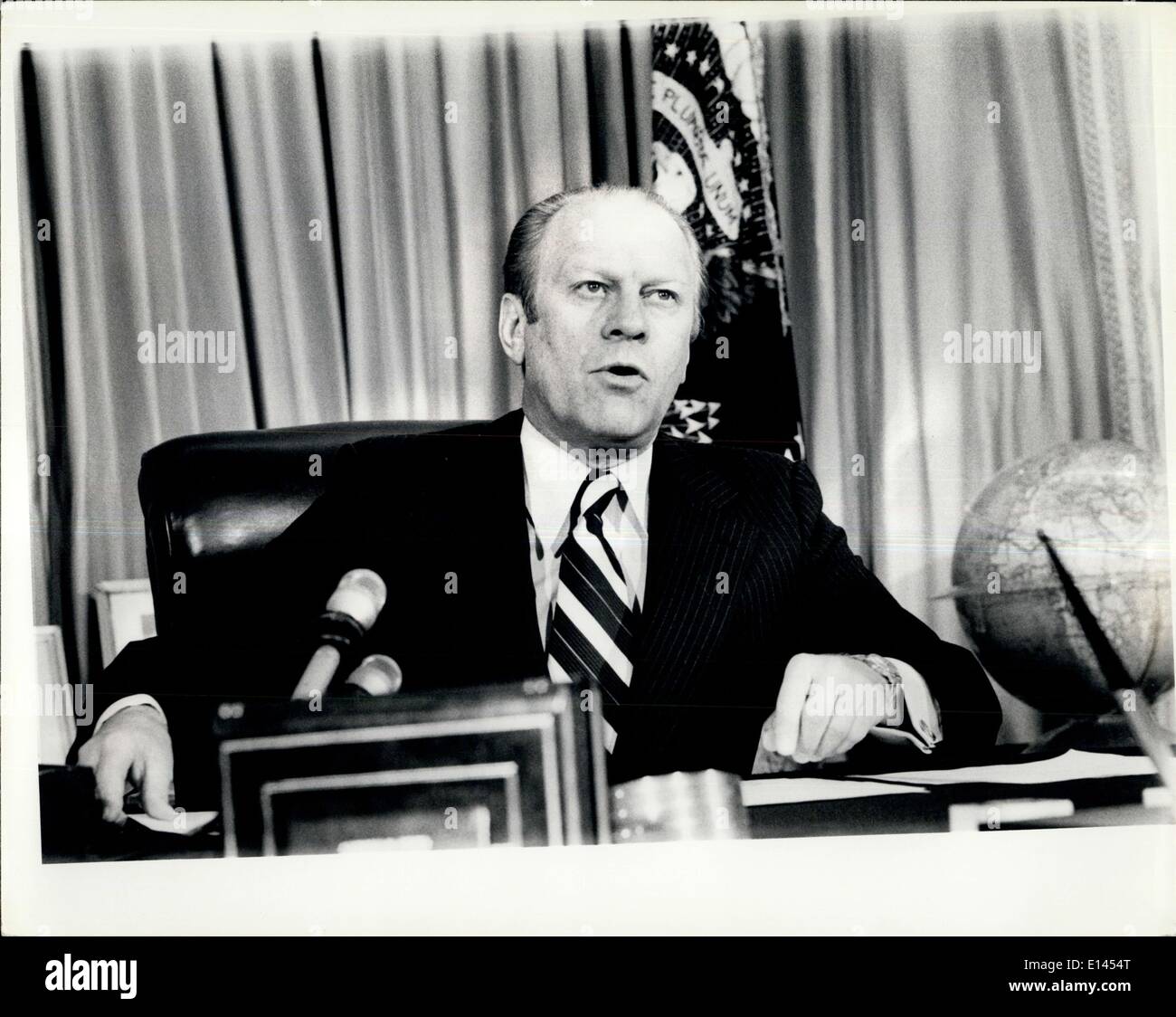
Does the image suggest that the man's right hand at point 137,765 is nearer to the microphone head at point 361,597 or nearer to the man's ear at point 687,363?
the microphone head at point 361,597

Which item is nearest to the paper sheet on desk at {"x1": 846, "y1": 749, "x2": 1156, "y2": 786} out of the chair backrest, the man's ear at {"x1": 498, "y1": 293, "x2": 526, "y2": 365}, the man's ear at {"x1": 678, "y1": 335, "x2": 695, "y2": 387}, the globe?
the globe

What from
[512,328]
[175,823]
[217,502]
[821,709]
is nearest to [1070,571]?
[821,709]

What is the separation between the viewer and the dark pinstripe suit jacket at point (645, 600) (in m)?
2.33

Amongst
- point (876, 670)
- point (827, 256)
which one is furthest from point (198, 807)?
point (827, 256)

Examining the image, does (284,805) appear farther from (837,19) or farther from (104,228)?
(837,19)

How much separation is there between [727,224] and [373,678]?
1158 millimetres

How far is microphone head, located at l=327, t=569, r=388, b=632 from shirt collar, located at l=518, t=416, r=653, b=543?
1.11ft

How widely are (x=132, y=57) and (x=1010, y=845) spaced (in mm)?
2408

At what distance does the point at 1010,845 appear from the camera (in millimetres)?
2389

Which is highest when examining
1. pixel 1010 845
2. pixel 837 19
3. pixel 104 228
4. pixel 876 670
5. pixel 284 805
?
pixel 837 19

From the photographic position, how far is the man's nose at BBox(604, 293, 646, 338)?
234cm

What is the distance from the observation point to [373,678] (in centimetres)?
234
